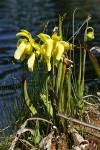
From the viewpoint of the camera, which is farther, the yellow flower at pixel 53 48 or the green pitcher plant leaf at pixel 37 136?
the green pitcher plant leaf at pixel 37 136

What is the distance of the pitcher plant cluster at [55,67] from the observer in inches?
156

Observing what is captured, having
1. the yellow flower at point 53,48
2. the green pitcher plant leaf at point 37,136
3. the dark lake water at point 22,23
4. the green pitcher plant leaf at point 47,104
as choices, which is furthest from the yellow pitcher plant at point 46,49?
the dark lake water at point 22,23

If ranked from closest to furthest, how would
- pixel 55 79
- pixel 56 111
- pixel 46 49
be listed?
1. pixel 46 49
2. pixel 56 111
3. pixel 55 79

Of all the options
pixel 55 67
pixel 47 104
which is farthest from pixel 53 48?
pixel 55 67

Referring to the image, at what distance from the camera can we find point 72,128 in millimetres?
4348

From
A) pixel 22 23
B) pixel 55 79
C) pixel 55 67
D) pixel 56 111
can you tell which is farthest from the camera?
pixel 22 23

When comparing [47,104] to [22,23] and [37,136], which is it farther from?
[22,23]

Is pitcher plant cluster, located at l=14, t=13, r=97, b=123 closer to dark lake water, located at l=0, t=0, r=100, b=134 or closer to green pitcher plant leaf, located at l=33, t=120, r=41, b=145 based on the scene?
green pitcher plant leaf, located at l=33, t=120, r=41, b=145

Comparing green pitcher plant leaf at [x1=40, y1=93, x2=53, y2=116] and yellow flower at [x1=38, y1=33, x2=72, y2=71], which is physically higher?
yellow flower at [x1=38, y1=33, x2=72, y2=71]

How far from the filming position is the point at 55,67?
475cm

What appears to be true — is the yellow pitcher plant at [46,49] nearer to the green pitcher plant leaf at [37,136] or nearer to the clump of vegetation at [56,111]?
the clump of vegetation at [56,111]

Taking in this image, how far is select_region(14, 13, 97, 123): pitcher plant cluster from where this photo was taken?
3.95m

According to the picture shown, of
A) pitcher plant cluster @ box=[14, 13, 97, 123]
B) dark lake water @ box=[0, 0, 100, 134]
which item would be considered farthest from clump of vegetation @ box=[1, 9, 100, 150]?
dark lake water @ box=[0, 0, 100, 134]

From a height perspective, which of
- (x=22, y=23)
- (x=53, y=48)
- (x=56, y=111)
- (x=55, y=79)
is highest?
(x=53, y=48)
